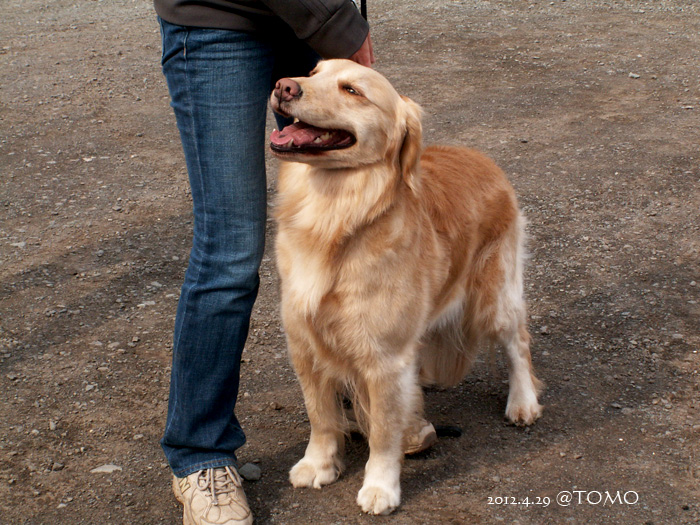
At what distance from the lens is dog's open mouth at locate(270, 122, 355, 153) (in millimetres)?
2217

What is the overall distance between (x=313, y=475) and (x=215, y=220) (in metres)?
1.01

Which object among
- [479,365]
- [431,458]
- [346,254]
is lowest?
[479,365]

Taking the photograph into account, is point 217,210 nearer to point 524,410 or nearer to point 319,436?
point 319,436

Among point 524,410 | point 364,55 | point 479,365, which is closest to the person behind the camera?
point 364,55

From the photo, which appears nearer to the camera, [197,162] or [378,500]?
[197,162]

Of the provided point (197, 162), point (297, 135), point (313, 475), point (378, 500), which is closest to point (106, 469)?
point (313, 475)

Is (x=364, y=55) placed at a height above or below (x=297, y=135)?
above

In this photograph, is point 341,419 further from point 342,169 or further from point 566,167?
point 566,167

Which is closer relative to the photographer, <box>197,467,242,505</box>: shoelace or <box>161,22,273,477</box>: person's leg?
<box>161,22,273,477</box>: person's leg

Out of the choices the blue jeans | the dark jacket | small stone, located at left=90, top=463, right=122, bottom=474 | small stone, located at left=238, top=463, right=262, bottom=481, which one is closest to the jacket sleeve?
the dark jacket

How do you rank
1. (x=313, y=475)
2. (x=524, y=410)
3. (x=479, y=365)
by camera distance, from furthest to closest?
(x=479, y=365) → (x=524, y=410) → (x=313, y=475)

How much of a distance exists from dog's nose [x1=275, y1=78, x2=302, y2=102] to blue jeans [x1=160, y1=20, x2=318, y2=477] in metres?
0.13

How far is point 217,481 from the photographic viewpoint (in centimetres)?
248

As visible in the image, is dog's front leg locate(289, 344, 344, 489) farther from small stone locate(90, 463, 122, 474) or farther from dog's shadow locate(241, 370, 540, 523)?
small stone locate(90, 463, 122, 474)
